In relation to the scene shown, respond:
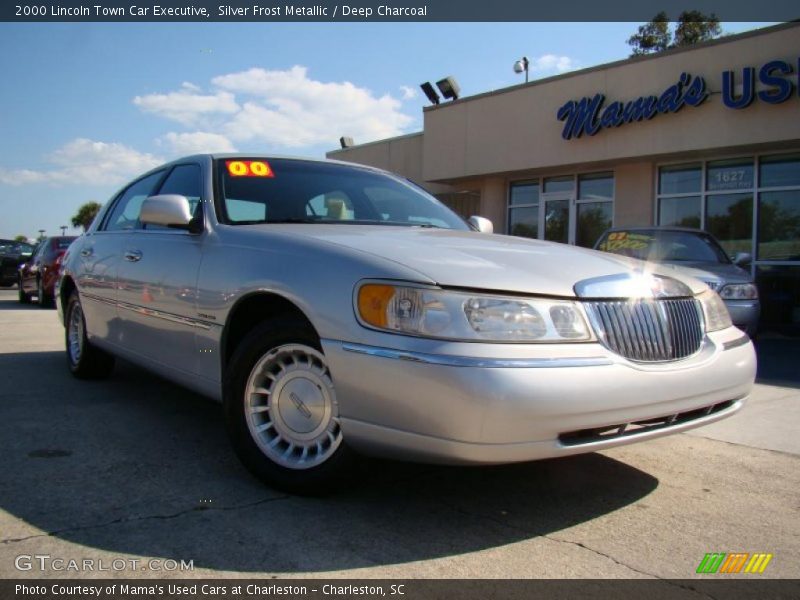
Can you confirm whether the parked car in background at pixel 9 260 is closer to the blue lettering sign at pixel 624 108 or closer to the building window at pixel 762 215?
the blue lettering sign at pixel 624 108

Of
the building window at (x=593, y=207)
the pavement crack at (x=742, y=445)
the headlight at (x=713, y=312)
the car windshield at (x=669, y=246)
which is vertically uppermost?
the building window at (x=593, y=207)

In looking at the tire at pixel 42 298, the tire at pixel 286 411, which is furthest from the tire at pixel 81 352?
the tire at pixel 42 298

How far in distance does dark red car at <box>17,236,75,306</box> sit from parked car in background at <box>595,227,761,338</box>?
34.3 feet

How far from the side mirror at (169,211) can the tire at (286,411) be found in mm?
893

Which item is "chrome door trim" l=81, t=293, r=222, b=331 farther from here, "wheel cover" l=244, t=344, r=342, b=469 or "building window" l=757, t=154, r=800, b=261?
"building window" l=757, t=154, r=800, b=261

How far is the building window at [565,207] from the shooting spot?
1445 centimetres

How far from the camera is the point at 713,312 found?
3.22 m

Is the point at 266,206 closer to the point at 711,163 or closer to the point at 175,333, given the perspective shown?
the point at 175,333

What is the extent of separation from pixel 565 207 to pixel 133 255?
1216 cm

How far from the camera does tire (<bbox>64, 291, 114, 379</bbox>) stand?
205 inches

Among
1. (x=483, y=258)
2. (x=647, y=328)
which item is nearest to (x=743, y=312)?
(x=647, y=328)

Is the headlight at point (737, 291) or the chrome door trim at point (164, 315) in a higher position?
the chrome door trim at point (164, 315)

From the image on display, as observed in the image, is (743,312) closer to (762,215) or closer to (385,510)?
(762,215)

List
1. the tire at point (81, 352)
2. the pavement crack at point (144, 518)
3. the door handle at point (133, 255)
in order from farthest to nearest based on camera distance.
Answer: the tire at point (81, 352) < the door handle at point (133, 255) < the pavement crack at point (144, 518)
